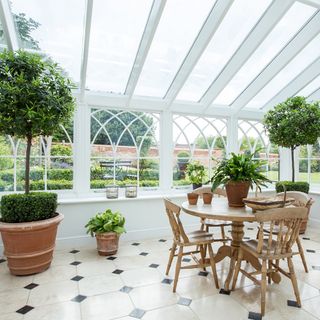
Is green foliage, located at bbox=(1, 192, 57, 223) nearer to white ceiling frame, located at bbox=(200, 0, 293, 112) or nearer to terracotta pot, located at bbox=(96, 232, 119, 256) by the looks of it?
terracotta pot, located at bbox=(96, 232, 119, 256)

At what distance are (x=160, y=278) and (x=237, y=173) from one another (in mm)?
1383

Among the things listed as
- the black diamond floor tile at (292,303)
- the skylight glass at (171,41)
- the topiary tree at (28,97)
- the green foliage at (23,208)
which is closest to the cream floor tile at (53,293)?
the green foliage at (23,208)

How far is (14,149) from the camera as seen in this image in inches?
148

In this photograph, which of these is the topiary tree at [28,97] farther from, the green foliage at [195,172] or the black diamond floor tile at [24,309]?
the green foliage at [195,172]

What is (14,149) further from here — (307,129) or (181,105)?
(307,129)

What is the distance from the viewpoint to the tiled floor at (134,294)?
2.09 m

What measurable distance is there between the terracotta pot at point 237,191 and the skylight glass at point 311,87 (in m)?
3.08

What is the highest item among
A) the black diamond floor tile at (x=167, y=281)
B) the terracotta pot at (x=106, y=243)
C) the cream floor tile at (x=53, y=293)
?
the terracotta pot at (x=106, y=243)

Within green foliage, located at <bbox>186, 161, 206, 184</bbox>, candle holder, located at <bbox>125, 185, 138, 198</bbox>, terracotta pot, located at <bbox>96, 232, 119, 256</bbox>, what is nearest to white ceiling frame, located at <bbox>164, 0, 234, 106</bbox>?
green foliage, located at <bbox>186, 161, 206, 184</bbox>

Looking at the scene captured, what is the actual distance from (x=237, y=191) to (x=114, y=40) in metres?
2.40

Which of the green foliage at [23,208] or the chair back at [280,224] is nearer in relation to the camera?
the chair back at [280,224]

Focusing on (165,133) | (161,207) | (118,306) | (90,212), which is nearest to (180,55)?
(165,133)

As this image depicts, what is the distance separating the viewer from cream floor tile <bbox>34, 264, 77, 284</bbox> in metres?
2.71

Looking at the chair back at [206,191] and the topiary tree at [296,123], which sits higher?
the topiary tree at [296,123]
